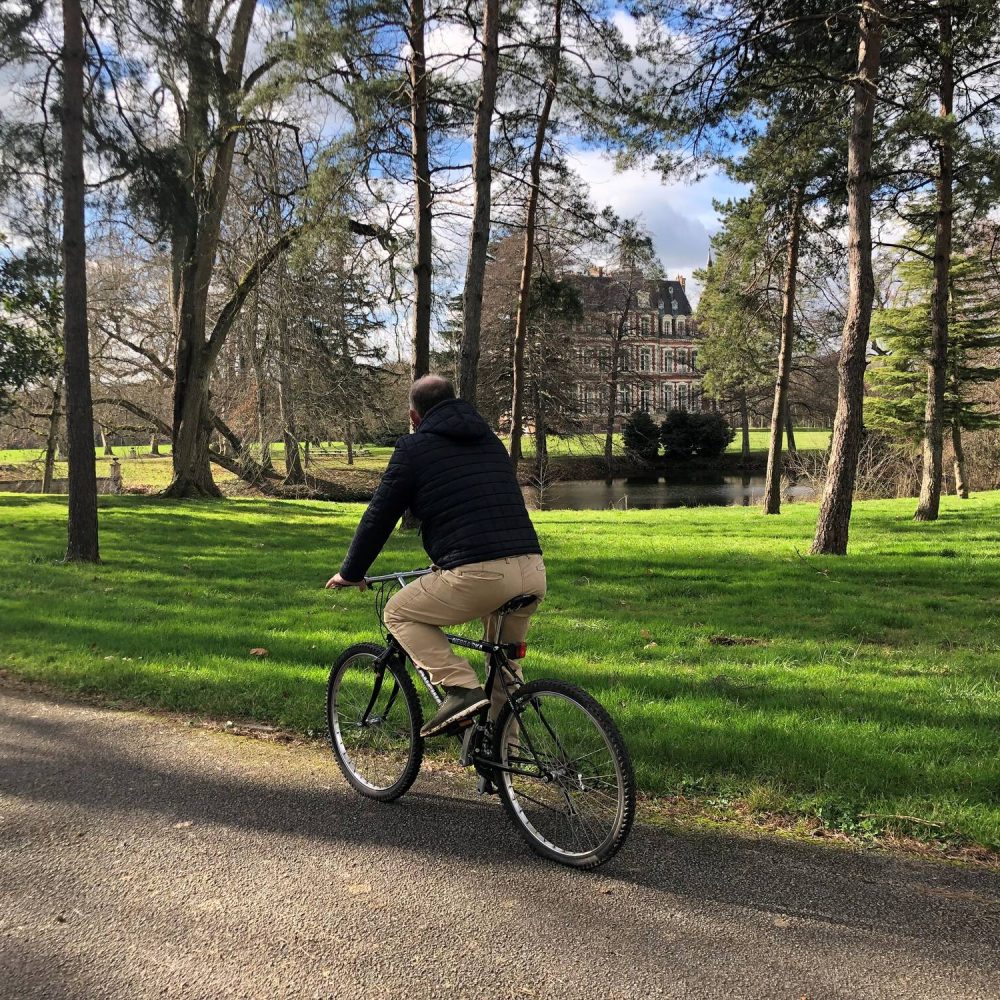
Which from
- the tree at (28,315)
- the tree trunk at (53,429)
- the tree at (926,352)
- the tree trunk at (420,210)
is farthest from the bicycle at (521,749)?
the tree at (926,352)

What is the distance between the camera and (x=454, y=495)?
3174 mm

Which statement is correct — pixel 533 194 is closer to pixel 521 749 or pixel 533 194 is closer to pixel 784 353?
pixel 784 353

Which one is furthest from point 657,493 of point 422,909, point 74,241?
point 422,909

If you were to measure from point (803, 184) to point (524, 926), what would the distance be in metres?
13.0

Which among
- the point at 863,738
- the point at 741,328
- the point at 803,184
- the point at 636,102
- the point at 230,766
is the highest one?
the point at 636,102

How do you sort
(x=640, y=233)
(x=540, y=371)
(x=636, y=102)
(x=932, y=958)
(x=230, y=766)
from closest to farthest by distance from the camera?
1. (x=932, y=958)
2. (x=230, y=766)
3. (x=636, y=102)
4. (x=640, y=233)
5. (x=540, y=371)

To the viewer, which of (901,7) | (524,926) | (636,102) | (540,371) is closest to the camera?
(524,926)

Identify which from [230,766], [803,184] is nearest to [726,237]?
[803,184]

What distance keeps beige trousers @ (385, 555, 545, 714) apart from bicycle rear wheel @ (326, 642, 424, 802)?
0.36m

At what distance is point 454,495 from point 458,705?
0.91 meters

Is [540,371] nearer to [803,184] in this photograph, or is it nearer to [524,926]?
[803,184]

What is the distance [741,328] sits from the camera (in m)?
19.0

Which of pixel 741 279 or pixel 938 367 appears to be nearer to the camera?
pixel 938 367

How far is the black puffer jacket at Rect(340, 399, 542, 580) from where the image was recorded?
3.14 meters
